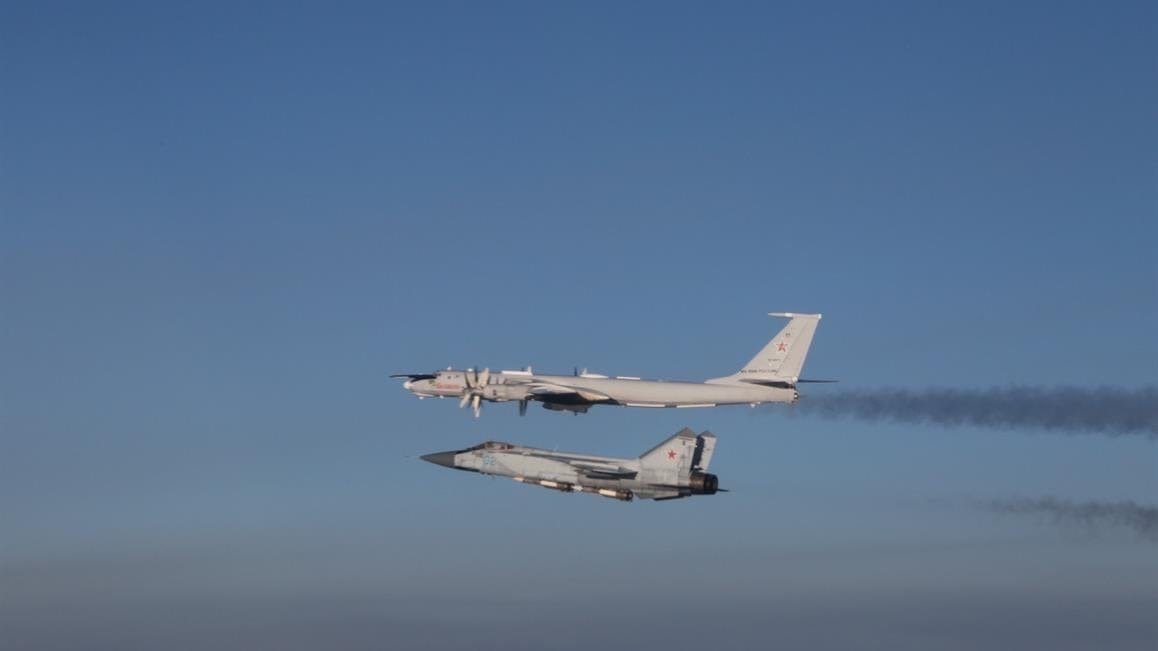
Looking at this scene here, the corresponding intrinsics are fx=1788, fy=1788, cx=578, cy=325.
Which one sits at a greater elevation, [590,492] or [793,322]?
[793,322]

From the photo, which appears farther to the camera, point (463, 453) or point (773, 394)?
point (463, 453)

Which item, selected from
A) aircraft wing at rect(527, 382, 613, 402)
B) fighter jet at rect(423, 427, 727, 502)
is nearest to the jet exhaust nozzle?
fighter jet at rect(423, 427, 727, 502)

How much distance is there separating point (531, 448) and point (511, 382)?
306 inches

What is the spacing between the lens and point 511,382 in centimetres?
11688

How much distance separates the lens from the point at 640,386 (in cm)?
11381

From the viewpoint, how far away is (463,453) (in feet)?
410

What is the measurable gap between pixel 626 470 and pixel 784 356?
42.0 feet

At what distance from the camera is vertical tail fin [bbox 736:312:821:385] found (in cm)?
11406

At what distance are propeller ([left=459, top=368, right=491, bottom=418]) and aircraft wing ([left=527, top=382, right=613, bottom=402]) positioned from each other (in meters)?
3.12

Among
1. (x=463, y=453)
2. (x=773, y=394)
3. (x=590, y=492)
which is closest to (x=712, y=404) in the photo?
(x=773, y=394)

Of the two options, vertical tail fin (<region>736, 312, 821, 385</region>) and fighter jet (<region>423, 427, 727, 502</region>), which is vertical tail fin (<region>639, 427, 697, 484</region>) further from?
vertical tail fin (<region>736, 312, 821, 385</region>)

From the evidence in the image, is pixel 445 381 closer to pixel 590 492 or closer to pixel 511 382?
pixel 511 382

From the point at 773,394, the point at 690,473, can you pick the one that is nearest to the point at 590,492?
the point at 690,473

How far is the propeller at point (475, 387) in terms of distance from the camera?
383 feet
